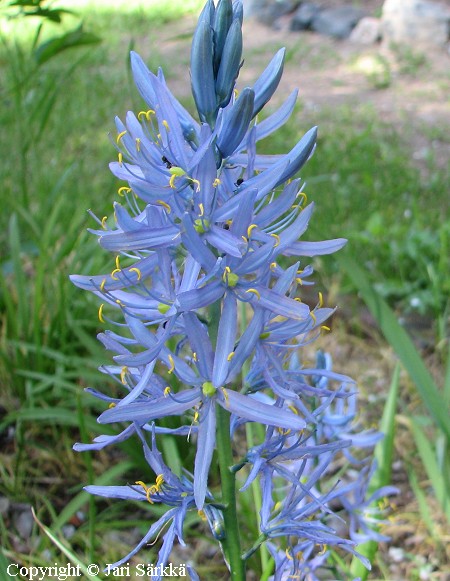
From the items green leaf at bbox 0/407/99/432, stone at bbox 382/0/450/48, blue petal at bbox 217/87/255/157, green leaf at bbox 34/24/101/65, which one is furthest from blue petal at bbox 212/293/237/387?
stone at bbox 382/0/450/48

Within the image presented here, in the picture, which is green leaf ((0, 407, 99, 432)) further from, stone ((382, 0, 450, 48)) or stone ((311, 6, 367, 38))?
stone ((311, 6, 367, 38))

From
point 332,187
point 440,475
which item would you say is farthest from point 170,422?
point 332,187

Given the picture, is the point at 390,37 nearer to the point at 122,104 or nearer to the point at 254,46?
the point at 254,46

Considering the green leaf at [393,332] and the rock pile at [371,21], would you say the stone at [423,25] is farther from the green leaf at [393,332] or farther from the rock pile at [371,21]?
the green leaf at [393,332]

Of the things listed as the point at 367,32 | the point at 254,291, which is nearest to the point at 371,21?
the point at 367,32

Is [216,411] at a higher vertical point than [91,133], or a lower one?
higher

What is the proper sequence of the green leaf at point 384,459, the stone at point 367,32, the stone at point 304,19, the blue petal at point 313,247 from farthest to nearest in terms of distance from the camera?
1. the stone at point 304,19
2. the stone at point 367,32
3. the green leaf at point 384,459
4. the blue petal at point 313,247

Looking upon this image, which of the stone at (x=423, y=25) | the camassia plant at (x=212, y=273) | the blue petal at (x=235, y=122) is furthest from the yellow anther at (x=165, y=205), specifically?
the stone at (x=423, y=25)
